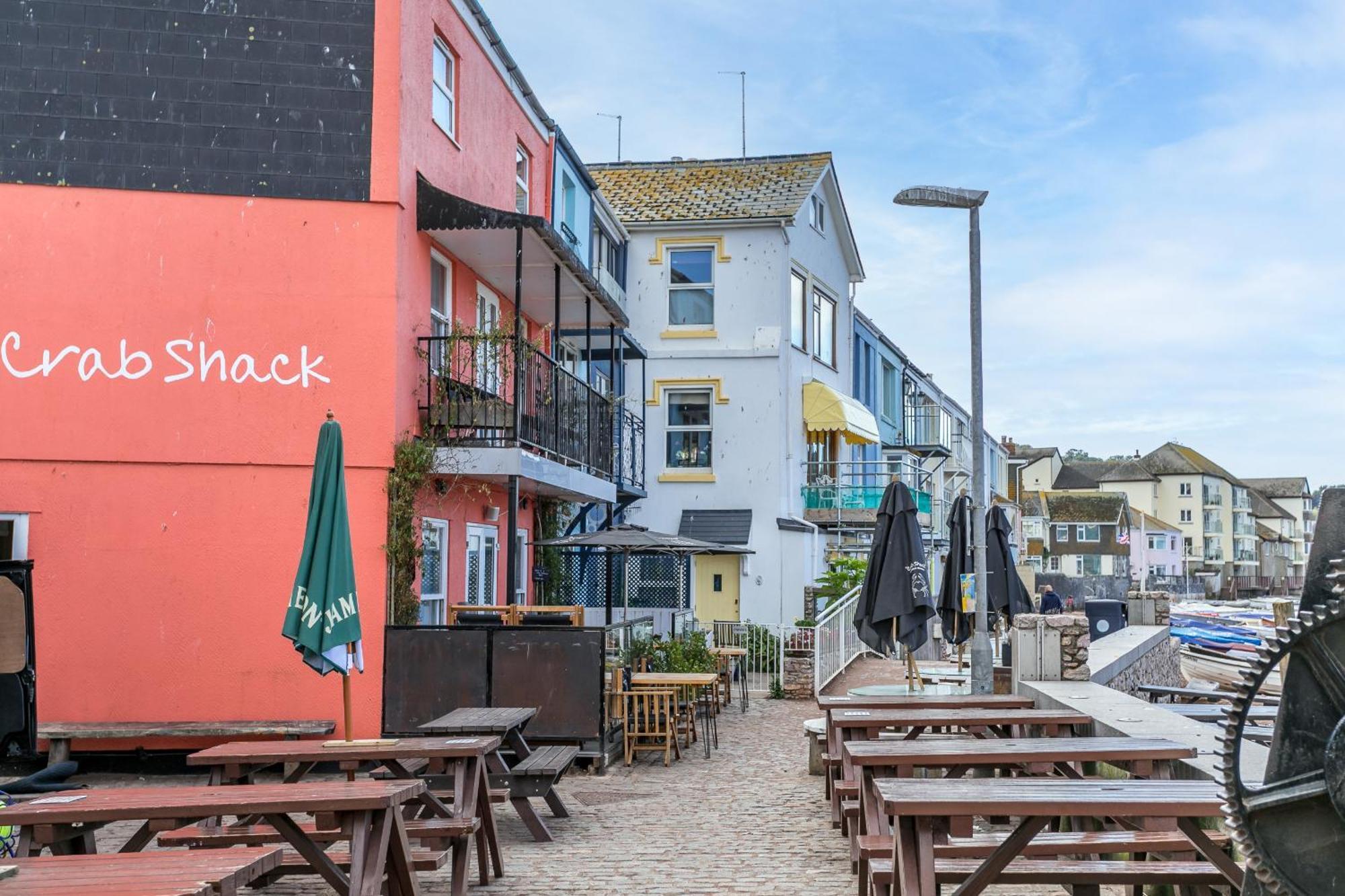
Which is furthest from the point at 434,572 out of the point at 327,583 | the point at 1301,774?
the point at 1301,774

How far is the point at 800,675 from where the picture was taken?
67.8ft

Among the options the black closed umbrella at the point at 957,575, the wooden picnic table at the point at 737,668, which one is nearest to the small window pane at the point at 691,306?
the wooden picnic table at the point at 737,668

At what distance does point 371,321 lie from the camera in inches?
543

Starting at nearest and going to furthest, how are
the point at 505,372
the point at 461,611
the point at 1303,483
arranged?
the point at 461,611
the point at 505,372
the point at 1303,483

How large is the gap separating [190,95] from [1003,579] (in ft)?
34.2

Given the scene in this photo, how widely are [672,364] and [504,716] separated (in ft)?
57.2

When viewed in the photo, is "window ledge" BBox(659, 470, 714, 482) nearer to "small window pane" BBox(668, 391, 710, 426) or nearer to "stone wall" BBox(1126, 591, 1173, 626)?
"small window pane" BBox(668, 391, 710, 426)

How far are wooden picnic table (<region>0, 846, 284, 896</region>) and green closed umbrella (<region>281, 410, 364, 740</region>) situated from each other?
10.3ft

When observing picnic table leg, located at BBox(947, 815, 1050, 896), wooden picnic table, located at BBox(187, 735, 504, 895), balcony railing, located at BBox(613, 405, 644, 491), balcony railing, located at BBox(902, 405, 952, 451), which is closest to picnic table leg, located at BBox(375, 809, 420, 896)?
wooden picnic table, located at BBox(187, 735, 504, 895)

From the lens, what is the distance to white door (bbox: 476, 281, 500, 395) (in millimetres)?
14758

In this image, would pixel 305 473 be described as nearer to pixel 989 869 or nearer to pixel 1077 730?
pixel 1077 730

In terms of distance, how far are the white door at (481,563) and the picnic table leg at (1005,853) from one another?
11.6m

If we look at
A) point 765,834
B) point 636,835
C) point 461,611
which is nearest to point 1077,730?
point 765,834

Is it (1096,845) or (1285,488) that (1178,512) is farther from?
(1096,845)
